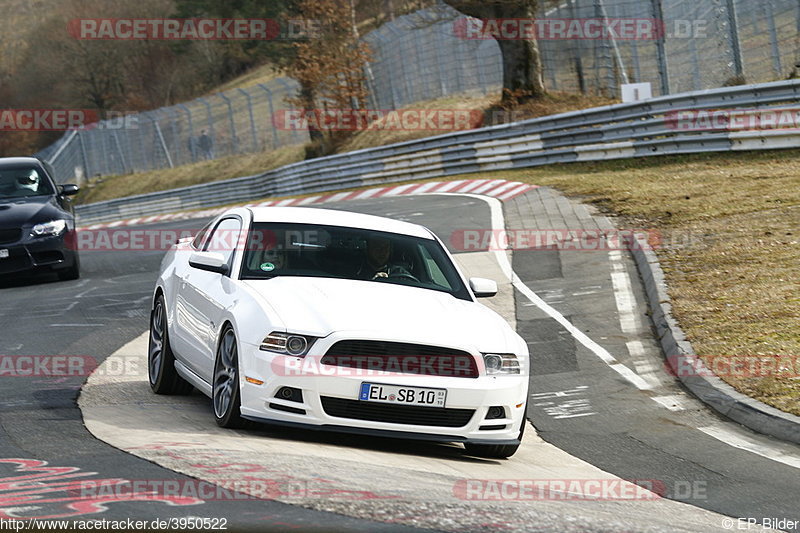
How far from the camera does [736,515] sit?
668 cm

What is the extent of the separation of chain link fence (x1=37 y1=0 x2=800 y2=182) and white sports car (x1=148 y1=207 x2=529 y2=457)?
57.1ft

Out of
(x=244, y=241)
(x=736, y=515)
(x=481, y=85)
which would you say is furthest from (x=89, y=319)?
(x=481, y=85)

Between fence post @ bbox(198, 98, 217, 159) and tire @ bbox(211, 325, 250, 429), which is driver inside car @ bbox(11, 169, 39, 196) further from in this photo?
fence post @ bbox(198, 98, 217, 159)

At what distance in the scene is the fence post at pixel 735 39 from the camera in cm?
2558

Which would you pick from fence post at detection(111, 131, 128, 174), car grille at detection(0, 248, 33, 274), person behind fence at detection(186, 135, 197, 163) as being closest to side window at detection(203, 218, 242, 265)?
car grille at detection(0, 248, 33, 274)

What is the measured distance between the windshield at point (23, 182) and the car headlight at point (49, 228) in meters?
0.80

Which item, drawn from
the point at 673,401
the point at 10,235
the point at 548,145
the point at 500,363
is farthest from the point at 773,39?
the point at 500,363

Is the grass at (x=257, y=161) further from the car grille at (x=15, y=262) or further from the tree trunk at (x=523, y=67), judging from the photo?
the car grille at (x=15, y=262)

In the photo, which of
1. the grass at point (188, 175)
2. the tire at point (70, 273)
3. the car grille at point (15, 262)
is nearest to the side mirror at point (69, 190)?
the tire at point (70, 273)

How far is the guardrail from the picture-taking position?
23.6m

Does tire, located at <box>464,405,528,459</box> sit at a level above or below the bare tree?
below

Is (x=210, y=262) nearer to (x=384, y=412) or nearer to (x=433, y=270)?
(x=433, y=270)

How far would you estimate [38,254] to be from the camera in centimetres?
1775

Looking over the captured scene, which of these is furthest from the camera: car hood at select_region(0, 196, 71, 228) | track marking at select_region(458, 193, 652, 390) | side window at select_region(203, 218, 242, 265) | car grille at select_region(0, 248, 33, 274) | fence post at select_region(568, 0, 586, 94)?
fence post at select_region(568, 0, 586, 94)
